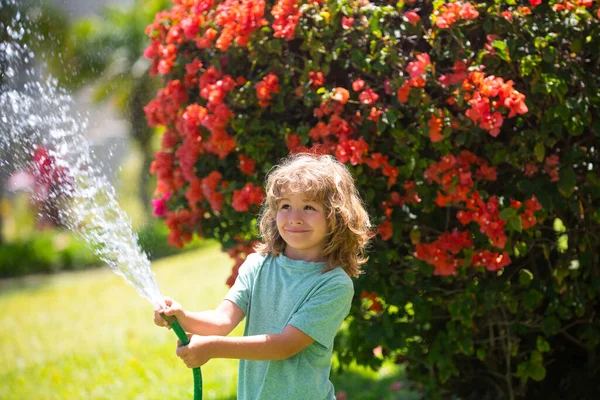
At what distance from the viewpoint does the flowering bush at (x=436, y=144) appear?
118 inches

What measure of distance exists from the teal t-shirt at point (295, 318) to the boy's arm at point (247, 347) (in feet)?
0.13

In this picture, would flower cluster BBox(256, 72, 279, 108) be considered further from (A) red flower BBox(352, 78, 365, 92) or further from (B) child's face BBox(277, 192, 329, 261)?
(B) child's face BBox(277, 192, 329, 261)

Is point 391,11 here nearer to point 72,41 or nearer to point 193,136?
point 193,136

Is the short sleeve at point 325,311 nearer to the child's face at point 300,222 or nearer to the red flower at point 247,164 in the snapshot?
the child's face at point 300,222

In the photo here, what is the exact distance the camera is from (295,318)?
220 cm

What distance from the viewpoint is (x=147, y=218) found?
11844 mm

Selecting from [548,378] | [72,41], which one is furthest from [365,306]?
[72,41]

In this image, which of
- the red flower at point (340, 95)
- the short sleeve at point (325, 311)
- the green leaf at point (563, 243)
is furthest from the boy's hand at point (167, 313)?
the green leaf at point (563, 243)

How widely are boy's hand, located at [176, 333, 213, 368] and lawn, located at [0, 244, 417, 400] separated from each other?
2.71 m

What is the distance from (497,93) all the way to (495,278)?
0.88m

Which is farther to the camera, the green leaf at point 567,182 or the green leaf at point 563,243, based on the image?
the green leaf at point 563,243

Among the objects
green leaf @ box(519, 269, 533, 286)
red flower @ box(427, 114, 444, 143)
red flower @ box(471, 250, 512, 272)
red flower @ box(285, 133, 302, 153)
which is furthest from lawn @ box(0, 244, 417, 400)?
red flower @ box(427, 114, 444, 143)

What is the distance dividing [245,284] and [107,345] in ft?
15.4

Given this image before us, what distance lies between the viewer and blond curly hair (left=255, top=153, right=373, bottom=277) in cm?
231
